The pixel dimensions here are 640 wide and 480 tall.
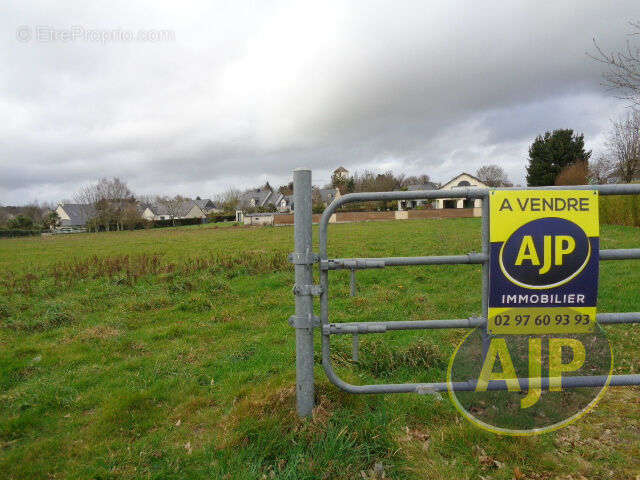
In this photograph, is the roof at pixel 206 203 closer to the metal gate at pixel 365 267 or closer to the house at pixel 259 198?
the house at pixel 259 198

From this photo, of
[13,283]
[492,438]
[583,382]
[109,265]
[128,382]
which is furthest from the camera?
[109,265]

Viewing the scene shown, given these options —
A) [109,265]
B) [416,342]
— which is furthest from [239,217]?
[416,342]

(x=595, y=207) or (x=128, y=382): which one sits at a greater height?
(x=595, y=207)

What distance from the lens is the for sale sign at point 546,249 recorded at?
2.19 m

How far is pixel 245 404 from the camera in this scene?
2.85 metres

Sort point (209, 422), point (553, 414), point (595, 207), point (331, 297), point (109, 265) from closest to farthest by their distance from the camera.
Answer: point (595, 207) < point (553, 414) < point (209, 422) < point (331, 297) < point (109, 265)

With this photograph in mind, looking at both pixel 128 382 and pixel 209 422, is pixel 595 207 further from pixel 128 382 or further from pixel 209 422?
pixel 128 382

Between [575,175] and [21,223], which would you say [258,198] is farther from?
[575,175]

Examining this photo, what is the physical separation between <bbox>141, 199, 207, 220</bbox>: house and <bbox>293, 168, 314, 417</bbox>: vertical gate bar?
100914mm

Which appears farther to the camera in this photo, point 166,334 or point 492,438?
point 166,334

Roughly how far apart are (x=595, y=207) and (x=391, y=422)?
6.59 ft

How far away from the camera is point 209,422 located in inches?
115

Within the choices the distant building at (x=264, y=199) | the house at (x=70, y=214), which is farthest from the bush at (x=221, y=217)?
the house at (x=70, y=214)

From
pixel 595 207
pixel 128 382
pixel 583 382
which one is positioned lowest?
pixel 128 382
